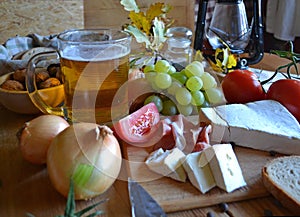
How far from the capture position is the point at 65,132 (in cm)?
64

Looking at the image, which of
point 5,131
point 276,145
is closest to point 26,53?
point 5,131

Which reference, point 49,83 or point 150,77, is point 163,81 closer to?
point 150,77

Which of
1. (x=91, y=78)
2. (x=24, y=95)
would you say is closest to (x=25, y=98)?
(x=24, y=95)

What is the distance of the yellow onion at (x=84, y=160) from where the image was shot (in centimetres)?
61

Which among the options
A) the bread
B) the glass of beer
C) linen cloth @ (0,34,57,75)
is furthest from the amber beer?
linen cloth @ (0,34,57,75)

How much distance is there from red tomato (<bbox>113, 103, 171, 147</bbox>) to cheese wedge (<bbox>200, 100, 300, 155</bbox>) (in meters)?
0.10

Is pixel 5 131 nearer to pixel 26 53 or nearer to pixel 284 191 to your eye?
pixel 26 53

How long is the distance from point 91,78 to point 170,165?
0.81 ft

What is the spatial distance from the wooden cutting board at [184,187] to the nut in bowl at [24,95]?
0.74 feet

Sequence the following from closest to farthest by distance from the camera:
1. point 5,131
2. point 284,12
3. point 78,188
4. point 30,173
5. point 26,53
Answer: point 78,188
point 30,173
point 5,131
point 26,53
point 284,12

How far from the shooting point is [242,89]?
3.11ft

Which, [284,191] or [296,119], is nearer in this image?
[284,191]

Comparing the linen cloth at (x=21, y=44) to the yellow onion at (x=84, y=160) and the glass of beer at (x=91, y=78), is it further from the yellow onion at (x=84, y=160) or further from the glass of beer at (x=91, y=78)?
the yellow onion at (x=84, y=160)

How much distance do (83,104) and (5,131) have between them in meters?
0.20
